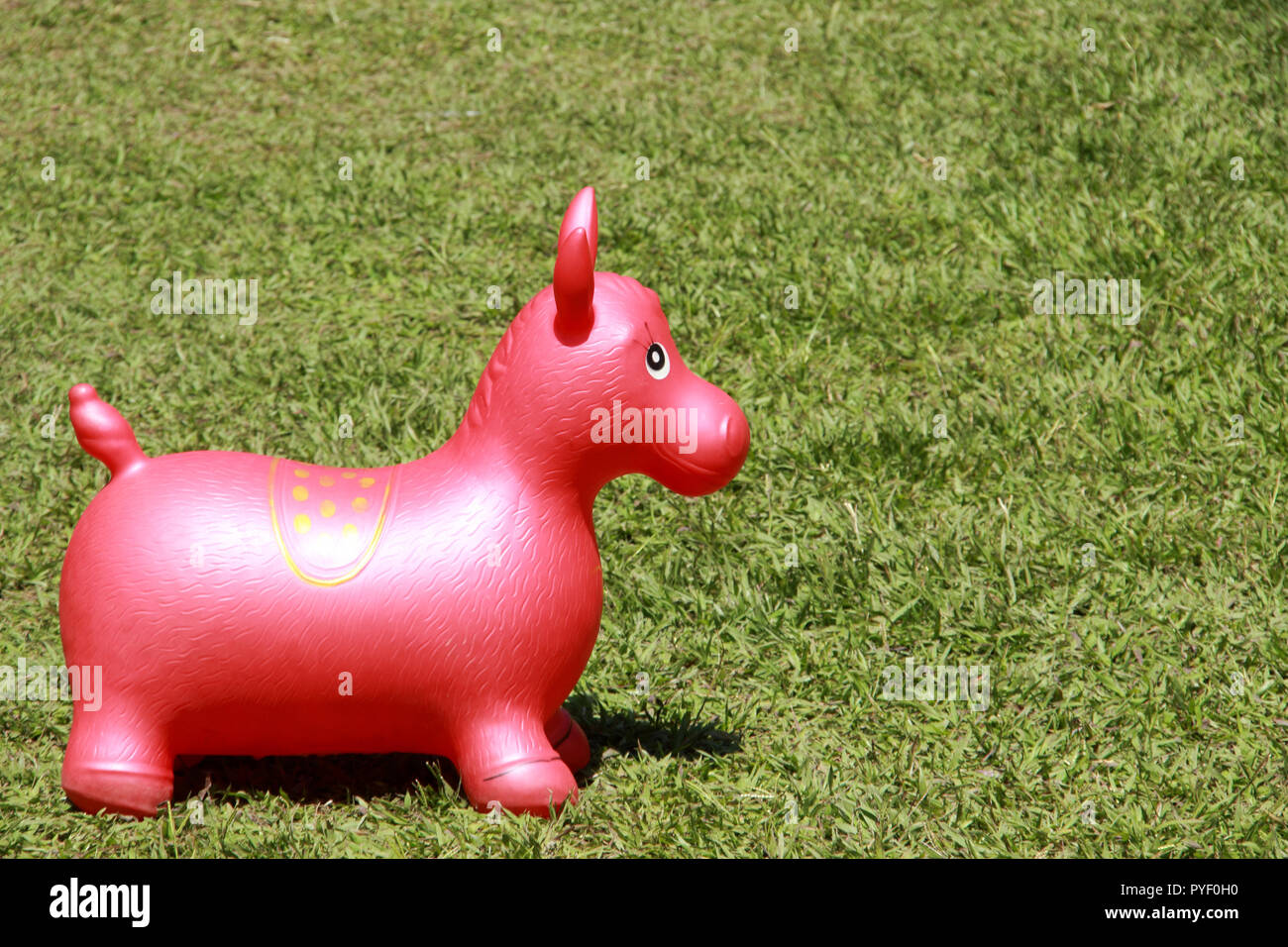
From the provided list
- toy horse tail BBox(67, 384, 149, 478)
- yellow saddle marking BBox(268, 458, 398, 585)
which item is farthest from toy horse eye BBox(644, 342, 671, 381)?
toy horse tail BBox(67, 384, 149, 478)

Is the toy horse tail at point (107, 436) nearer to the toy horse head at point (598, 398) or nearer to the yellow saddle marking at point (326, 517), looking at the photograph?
the yellow saddle marking at point (326, 517)

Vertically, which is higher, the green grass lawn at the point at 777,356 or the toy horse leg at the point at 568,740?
the green grass lawn at the point at 777,356

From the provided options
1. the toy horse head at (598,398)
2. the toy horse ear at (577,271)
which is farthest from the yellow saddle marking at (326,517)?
the toy horse ear at (577,271)

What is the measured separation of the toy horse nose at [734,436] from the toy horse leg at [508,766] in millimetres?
768

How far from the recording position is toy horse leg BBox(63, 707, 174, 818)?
118 inches

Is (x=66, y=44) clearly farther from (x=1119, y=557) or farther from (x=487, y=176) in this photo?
(x=1119, y=557)

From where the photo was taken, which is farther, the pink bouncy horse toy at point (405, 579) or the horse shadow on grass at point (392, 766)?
the horse shadow on grass at point (392, 766)

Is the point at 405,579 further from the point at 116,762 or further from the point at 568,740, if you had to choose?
the point at 116,762

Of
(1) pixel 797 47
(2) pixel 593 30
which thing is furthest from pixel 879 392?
(2) pixel 593 30

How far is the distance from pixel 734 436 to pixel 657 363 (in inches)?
9.6

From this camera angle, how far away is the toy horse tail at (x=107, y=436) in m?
3.13

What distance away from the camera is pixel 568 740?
3352mm

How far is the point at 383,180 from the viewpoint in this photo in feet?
20.3

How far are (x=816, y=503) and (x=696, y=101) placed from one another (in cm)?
306
